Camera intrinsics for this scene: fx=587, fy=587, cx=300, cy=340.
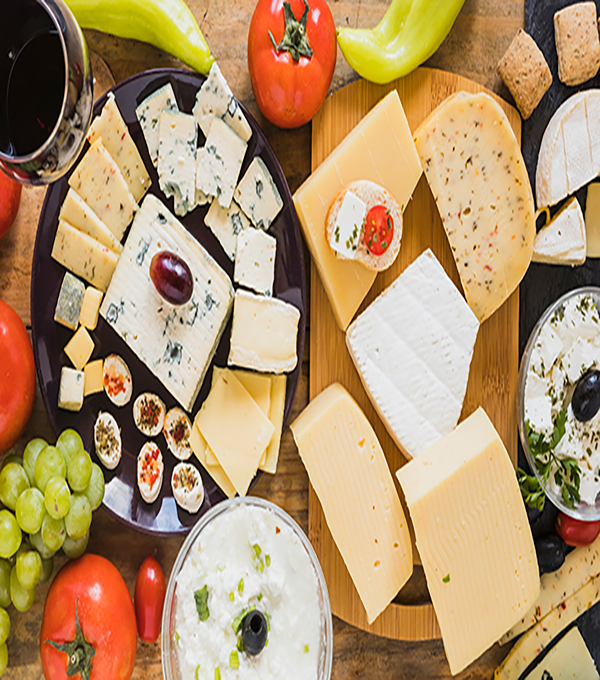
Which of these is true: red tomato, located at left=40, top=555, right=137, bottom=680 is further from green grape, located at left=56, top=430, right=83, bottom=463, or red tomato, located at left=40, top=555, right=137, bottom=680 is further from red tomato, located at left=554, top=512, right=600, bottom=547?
red tomato, located at left=554, top=512, right=600, bottom=547

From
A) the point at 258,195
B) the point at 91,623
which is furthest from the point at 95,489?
the point at 258,195

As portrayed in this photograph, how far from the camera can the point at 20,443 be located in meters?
1.47

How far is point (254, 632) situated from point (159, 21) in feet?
4.48

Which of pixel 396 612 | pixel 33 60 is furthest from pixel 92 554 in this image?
pixel 33 60

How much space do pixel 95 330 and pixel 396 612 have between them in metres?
1.07

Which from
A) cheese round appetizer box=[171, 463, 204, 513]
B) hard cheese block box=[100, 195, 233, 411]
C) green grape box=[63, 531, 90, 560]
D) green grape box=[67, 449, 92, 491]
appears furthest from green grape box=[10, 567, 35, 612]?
hard cheese block box=[100, 195, 233, 411]

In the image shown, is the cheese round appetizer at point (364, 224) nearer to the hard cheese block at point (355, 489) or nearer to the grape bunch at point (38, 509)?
the hard cheese block at point (355, 489)

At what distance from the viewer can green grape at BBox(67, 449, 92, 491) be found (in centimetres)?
123

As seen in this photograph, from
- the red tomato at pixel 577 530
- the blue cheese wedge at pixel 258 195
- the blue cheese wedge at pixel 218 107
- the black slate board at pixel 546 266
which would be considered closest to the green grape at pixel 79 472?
the blue cheese wedge at pixel 258 195

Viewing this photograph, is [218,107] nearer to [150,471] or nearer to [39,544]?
[150,471]

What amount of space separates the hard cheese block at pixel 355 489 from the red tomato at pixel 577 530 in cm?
46

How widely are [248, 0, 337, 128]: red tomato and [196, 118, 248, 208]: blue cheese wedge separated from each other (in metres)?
0.12

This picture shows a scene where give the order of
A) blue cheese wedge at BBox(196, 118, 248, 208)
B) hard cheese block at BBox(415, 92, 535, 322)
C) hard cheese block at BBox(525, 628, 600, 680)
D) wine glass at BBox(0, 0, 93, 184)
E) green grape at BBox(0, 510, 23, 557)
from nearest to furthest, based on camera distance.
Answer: wine glass at BBox(0, 0, 93, 184)
green grape at BBox(0, 510, 23, 557)
blue cheese wedge at BBox(196, 118, 248, 208)
hard cheese block at BBox(415, 92, 535, 322)
hard cheese block at BBox(525, 628, 600, 680)

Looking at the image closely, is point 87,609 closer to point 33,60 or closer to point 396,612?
point 396,612
